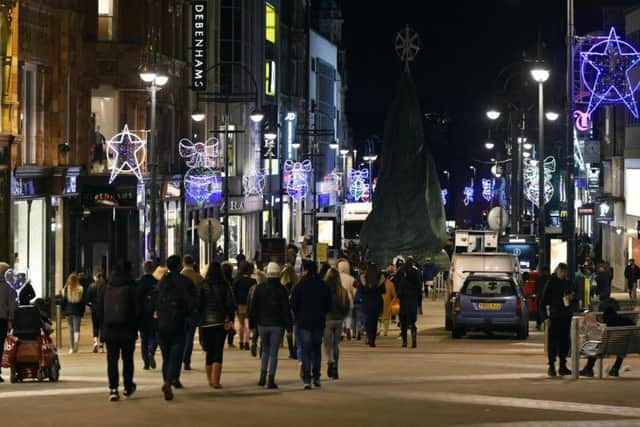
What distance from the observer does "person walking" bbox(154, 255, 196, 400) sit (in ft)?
60.0

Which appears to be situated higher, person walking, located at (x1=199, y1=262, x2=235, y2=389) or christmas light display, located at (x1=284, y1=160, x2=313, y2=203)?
christmas light display, located at (x1=284, y1=160, x2=313, y2=203)

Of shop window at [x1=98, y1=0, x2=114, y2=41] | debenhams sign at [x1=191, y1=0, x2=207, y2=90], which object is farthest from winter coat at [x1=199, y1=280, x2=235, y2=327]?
debenhams sign at [x1=191, y1=0, x2=207, y2=90]

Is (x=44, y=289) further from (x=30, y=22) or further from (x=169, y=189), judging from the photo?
(x=169, y=189)

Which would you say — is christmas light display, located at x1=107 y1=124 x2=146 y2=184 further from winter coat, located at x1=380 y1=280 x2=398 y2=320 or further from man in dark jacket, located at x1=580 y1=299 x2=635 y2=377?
man in dark jacket, located at x1=580 y1=299 x2=635 y2=377

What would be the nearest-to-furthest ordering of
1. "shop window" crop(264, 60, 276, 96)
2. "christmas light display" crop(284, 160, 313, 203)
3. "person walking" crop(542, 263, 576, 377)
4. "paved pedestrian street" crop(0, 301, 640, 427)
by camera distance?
"paved pedestrian street" crop(0, 301, 640, 427) → "person walking" crop(542, 263, 576, 377) → "christmas light display" crop(284, 160, 313, 203) → "shop window" crop(264, 60, 276, 96)

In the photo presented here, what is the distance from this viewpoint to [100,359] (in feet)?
88.7

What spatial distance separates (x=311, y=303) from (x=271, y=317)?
637 mm

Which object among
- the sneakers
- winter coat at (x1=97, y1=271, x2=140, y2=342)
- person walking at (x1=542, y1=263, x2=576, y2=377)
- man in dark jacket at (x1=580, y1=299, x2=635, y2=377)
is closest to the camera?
winter coat at (x1=97, y1=271, x2=140, y2=342)

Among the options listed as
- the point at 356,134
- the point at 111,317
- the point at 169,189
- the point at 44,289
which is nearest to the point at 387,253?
the point at 169,189

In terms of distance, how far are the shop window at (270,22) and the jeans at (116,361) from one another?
70.2 metres

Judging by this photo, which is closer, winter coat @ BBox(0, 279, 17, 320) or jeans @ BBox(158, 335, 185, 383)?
jeans @ BBox(158, 335, 185, 383)

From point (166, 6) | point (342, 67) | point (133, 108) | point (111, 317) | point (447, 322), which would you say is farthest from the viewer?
point (342, 67)

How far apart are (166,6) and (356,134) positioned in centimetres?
13171

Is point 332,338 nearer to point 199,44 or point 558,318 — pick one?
point 558,318
